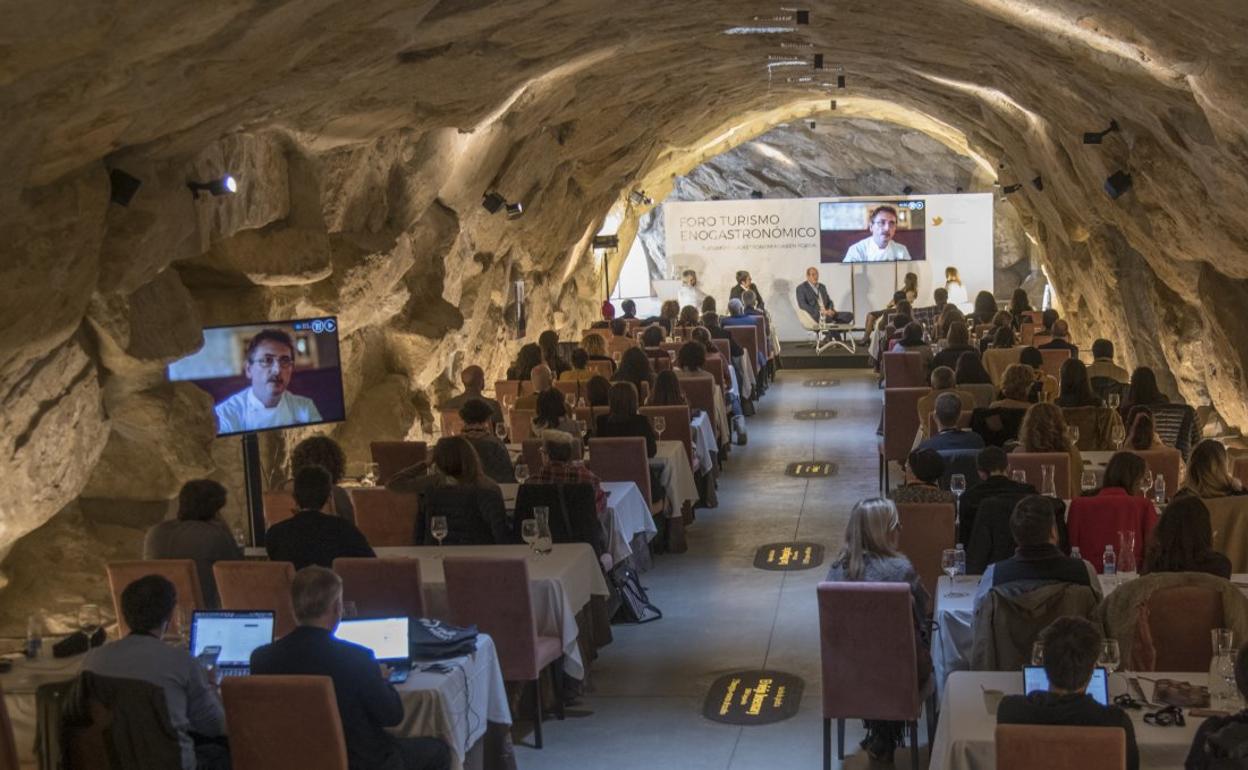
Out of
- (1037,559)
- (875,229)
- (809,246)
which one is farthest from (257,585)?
(875,229)

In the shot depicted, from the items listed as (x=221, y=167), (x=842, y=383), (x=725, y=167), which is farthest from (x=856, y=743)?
(x=725, y=167)

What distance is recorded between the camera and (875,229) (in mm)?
25391

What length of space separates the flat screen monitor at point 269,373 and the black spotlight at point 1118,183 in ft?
20.7

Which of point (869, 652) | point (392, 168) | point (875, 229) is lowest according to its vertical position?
point (869, 652)

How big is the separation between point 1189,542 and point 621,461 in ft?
15.8

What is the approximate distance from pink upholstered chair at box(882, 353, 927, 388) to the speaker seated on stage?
954 cm

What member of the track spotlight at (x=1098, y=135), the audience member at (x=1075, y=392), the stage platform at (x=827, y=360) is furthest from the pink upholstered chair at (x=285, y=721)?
the stage platform at (x=827, y=360)

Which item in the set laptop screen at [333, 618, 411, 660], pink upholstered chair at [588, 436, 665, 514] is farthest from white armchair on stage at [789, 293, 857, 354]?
laptop screen at [333, 618, 411, 660]

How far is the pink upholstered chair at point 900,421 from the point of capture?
483 inches

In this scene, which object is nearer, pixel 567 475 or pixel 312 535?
pixel 312 535

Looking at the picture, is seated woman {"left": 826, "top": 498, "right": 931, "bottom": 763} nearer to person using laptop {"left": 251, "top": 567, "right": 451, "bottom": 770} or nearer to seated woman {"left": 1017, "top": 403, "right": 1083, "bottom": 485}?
person using laptop {"left": 251, "top": 567, "right": 451, "bottom": 770}

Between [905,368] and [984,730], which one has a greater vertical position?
[905,368]

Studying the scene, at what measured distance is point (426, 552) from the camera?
7.72 meters

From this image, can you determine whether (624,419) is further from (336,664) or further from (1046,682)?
(1046,682)
